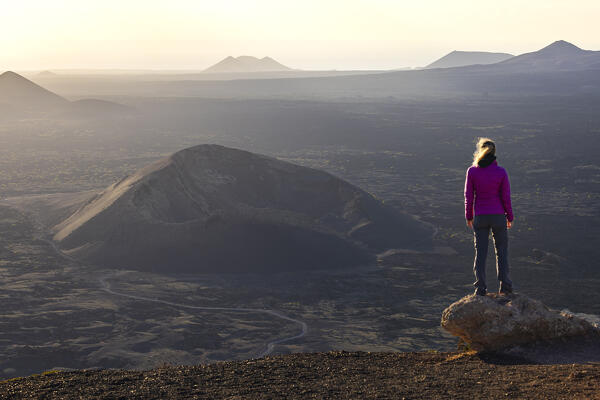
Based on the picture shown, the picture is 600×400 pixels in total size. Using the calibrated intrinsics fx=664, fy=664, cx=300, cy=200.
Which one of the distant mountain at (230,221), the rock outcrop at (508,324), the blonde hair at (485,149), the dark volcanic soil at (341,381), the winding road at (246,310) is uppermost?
the blonde hair at (485,149)

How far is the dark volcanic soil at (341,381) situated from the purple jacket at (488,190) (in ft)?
6.88

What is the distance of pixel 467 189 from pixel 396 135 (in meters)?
90.6

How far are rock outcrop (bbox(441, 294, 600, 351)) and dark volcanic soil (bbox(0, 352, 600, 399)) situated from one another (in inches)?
13.7

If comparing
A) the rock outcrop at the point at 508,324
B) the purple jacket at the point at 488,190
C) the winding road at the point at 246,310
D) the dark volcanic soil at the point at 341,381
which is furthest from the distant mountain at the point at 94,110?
the purple jacket at the point at 488,190

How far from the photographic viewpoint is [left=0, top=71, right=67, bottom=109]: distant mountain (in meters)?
133

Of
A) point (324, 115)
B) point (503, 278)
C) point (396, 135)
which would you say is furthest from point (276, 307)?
point (324, 115)

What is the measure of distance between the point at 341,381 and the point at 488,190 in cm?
321

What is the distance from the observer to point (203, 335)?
72.1 ft

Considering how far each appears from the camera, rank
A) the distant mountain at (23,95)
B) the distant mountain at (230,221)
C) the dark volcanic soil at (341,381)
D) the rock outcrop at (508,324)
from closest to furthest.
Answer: the dark volcanic soil at (341,381) < the rock outcrop at (508,324) < the distant mountain at (230,221) < the distant mountain at (23,95)

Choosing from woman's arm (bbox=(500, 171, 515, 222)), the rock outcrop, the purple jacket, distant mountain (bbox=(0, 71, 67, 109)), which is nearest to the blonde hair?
the purple jacket

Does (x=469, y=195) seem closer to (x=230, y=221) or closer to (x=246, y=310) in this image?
(x=246, y=310)

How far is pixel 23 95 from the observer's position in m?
137

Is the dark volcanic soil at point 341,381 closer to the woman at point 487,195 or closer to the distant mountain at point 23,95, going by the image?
the woman at point 487,195

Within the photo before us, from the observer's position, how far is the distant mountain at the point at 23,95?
13288cm
